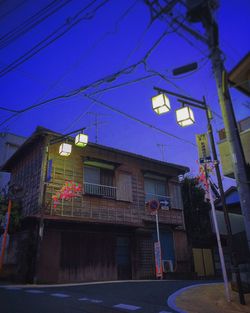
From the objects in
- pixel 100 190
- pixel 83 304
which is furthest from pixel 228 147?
pixel 100 190

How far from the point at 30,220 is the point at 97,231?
157 inches

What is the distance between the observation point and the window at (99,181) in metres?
18.3

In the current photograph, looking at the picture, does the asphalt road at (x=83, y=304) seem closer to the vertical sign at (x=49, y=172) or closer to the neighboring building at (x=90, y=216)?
the neighboring building at (x=90, y=216)

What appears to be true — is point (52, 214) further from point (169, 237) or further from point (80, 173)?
point (169, 237)

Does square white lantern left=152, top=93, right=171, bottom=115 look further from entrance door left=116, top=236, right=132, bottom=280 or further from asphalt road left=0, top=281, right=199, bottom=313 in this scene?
entrance door left=116, top=236, right=132, bottom=280

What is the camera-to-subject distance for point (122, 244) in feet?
60.8

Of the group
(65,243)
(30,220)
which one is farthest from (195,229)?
(30,220)

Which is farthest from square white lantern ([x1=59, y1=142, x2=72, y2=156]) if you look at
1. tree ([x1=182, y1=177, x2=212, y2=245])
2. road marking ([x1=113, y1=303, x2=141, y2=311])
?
tree ([x1=182, y1=177, x2=212, y2=245])

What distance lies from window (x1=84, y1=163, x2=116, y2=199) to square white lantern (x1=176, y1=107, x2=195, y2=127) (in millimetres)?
9511

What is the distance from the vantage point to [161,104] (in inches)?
387

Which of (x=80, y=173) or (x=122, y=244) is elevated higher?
(x=80, y=173)

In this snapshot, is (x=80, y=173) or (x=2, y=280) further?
(x=80, y=173)

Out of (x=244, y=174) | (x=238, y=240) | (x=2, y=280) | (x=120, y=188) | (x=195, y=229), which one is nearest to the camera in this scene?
(x=244, y=174)

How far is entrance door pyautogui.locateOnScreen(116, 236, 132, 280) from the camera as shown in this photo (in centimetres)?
1791
